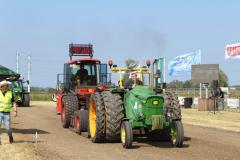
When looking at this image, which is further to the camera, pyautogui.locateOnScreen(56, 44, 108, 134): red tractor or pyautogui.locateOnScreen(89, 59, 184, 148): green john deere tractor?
pyautogui.locateOnScreen(56, 44, 108, 134): red tractor

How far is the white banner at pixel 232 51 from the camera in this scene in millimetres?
37656

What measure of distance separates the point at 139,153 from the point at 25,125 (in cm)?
962

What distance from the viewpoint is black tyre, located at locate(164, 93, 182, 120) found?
13788 mm

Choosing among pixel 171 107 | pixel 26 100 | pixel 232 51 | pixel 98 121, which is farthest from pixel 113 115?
pixel 26 100

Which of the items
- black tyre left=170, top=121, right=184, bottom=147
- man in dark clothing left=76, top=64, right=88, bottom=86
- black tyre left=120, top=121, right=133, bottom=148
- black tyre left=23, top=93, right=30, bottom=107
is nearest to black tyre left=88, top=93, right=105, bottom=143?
black tyre left=120, top=121, right=133, bottom=148

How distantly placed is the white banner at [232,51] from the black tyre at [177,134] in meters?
24.9

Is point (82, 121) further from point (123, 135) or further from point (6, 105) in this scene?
point (123, 135)

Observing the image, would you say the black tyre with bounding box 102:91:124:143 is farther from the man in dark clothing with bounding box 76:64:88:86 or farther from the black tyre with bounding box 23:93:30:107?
the black tyre with bounding box 23:93:30:107

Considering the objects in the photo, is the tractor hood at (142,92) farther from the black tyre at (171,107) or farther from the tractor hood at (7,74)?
the tractor hood at (7,74)

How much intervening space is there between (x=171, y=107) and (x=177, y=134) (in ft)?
2.93

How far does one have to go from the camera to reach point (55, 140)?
15.5 metres

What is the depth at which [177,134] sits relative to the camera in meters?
13.6

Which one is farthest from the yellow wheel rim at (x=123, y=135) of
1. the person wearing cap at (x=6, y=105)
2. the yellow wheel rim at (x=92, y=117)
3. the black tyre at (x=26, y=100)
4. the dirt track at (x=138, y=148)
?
the black tyre at (x=26, y=100)

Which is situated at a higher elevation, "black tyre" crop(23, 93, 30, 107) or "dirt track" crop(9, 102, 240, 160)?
"black tyre" crop(23, 93, 30, 107)
